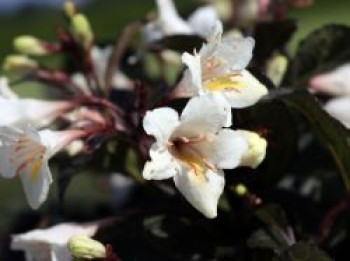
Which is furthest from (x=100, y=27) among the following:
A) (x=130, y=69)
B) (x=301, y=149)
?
(x=301, y=149)

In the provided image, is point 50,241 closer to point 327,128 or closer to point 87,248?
point 87,248

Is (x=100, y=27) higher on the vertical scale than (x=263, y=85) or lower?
lower

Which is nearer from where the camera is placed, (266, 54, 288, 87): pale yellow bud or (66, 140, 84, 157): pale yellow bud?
(66, 140, 84, 157): pale yellow bud

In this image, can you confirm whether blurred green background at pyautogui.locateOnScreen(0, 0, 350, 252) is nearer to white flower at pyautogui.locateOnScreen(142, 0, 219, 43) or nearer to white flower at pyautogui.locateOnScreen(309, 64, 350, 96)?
white flower at pyautogui.locateOnScreen(142, 0, 219, 43)

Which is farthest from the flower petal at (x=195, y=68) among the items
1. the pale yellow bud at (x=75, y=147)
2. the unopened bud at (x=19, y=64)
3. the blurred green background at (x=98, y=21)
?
the blurred green background at (x=98, y=21)

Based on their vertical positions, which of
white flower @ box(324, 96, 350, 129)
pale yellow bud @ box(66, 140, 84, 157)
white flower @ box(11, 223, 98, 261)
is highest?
pale yellow bud @ box(66, 140, 84, 157)

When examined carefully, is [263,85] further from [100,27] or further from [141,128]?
[100,27]

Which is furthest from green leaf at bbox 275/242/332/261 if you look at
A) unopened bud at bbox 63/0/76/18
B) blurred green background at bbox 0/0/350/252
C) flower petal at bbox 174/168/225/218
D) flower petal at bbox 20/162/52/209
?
blurred green background at bbox 0/0/350/252

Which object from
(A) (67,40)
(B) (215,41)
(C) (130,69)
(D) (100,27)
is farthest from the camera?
(D) (100,27)
